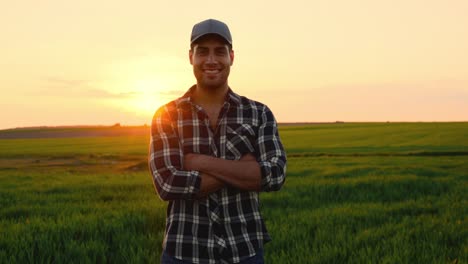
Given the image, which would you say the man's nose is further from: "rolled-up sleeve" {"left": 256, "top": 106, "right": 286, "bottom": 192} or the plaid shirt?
"rolled-up sleeve" {"left": 256, "top": 106, "right": 286, "bottom": 192}

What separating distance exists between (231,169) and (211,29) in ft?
3.11

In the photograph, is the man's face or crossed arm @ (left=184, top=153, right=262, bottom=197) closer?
crossed arm @ (left=184, top=153, right=262, bottom=197)

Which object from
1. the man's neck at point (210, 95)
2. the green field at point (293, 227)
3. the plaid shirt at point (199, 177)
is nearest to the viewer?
the plaid shirt at point (199, 177)

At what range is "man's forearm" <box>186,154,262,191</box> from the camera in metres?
3.36

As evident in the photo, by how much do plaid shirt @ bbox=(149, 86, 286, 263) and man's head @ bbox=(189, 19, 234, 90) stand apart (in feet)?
0.53

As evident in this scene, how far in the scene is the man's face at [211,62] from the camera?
3.47m

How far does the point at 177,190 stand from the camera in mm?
3385

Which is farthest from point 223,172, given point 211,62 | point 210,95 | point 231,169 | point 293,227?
point 293,227

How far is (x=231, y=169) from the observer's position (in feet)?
11.1

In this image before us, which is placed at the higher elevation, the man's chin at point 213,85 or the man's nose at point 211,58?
the man's nose at point 211,58

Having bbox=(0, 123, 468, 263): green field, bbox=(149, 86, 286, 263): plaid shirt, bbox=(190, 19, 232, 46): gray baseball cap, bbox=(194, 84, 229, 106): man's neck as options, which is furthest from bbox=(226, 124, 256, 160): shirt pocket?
bbox=(0, 123, 468, 263): green field

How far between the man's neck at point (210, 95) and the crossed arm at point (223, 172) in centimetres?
39

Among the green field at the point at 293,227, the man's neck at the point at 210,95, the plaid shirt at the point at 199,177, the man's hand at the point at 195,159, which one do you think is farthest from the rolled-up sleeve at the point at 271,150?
the green field at the point at 293,227

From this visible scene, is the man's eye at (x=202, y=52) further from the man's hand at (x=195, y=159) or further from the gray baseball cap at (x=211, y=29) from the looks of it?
the man's hand at (x=195, y=159)
